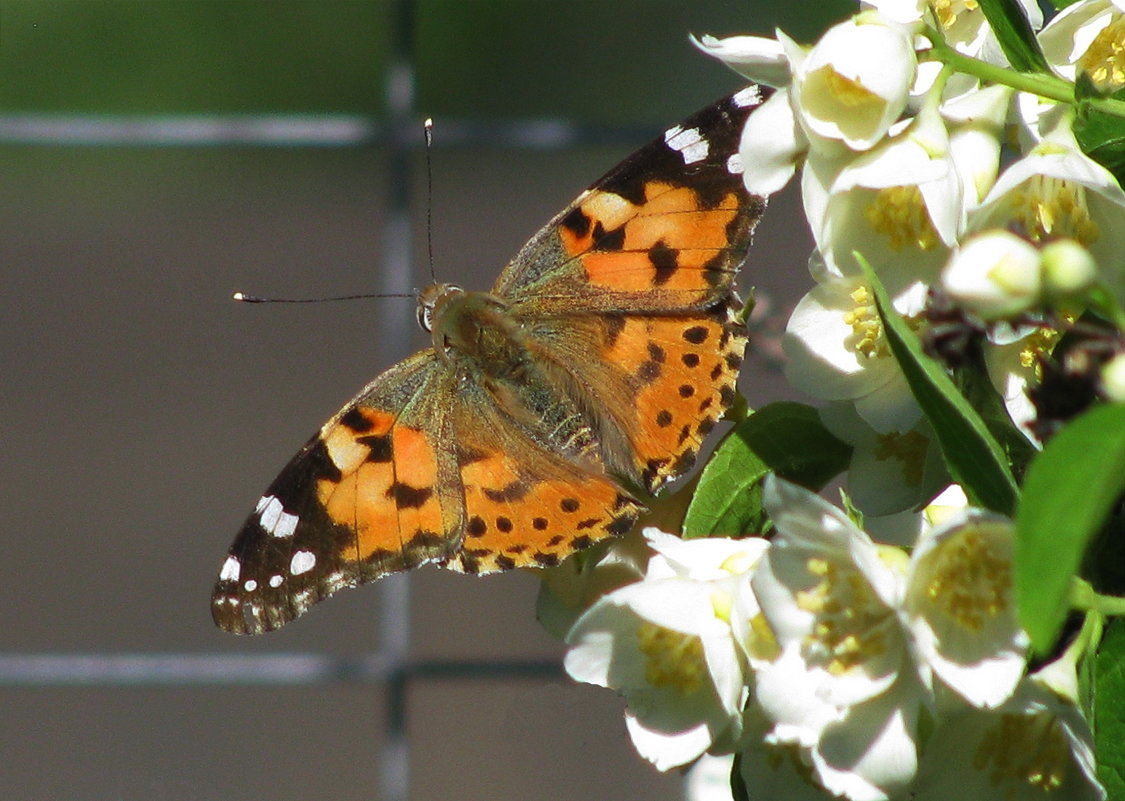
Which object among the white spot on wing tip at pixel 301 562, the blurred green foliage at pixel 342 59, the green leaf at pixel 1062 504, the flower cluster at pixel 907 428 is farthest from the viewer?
the blurred green foliage at pixel 342 59

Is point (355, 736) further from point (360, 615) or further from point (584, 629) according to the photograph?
point (584, 629)

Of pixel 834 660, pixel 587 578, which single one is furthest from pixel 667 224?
pixel 834 660

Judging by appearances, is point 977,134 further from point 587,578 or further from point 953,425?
point 587,578

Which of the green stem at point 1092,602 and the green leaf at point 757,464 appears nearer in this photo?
the green stem at point 1092,602

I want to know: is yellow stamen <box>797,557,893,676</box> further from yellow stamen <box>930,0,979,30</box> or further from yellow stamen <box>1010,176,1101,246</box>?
yellow stamen <box>930,0,979,30</box>

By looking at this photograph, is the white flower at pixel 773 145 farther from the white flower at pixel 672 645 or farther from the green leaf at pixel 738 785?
the green leaf at pixel 738 785

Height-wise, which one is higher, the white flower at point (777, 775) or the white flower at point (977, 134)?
the white flower at point (977, 134)

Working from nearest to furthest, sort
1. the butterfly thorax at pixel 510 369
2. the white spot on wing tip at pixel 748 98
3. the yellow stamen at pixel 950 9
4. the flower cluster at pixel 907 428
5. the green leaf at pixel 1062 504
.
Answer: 1. the green leaf at pixel 1062 504
2. the flower cluster at pixel 907 428
3. the yellow stamen at pixel 950 9
4. the white spot on wing tip at pixel 748 98
5. the butterfly thorax at pixel 510 369

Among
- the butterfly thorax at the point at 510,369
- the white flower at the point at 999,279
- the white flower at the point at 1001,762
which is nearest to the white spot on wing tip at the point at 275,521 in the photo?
the butterfly thorax at the point at 510,369
